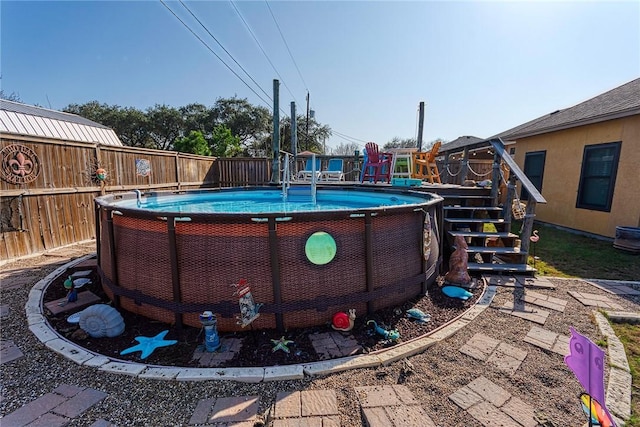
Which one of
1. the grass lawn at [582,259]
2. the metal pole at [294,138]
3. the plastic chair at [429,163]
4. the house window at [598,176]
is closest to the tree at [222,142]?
the metal pole at [294,138]

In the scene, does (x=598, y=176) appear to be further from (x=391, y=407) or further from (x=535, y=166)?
(x=391, y=407)

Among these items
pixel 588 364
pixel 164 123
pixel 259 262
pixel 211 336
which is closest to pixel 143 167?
pixel 259 262

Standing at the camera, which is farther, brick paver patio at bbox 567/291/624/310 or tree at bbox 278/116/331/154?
tree at bbox 278/116/331/154

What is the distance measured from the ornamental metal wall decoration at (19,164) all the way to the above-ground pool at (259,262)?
3329 millimetres

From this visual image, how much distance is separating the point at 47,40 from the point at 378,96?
46.6 feet

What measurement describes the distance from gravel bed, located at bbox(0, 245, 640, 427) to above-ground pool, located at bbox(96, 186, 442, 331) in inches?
27.9

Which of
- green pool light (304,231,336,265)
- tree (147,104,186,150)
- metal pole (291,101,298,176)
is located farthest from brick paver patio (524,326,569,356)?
tree (147,104,186,150)

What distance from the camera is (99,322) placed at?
8.50 ft

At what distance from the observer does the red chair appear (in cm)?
903

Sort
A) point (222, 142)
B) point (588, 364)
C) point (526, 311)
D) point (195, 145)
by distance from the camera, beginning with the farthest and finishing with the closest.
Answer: point (222, 142) → point (195, 145) → point (526, 311) → point (588, 364)

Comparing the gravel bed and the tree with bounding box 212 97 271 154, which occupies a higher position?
the tree with bounding box 212 97 271 154

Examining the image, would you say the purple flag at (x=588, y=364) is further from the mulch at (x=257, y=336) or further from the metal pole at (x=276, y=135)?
the metal pole at (x=276, y=135)

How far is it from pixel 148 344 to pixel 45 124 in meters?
11.9

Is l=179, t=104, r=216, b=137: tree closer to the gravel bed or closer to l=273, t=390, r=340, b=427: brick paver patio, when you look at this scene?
the gravel bed
